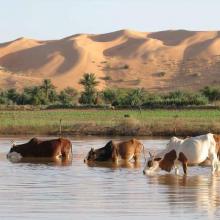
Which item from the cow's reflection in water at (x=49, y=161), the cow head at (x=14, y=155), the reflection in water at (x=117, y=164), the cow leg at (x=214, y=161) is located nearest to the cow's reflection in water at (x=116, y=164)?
the reflection in water at (x=117, y=164)

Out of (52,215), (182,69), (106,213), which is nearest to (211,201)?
(106,213)

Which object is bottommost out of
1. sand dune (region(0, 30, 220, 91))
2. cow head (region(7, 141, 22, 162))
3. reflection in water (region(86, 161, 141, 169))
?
reflection in water (region(86, 161, 141, 169))

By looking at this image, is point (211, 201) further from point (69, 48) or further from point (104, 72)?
point (69, 48)

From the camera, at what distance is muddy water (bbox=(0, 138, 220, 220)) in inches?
551

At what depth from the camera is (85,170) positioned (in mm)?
22656

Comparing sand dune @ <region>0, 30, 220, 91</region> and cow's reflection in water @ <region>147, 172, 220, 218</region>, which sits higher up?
sand dune @ <region>0, 30, 220, 91</region>

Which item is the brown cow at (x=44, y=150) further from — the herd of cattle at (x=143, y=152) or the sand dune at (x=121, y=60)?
the sand dune at (x=121, y=60)

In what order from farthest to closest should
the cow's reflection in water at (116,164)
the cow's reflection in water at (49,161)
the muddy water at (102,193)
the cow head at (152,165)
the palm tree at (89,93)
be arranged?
the palm tree at (89,93)
the cow's reflection in water at (49,161)
the cow's reflection in water at (116,164)
the cow head at (152,165)
the muddy water at (102,193)

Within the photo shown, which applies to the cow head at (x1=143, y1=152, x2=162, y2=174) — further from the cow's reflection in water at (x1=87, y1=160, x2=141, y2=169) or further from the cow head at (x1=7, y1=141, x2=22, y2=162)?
the cow head at (x1=7, y1=141, x2=22, y2=162)

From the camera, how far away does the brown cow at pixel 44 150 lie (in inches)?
1059

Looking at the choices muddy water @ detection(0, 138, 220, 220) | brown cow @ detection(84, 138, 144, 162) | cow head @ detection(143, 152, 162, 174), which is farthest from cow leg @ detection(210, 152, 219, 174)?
brown cow @ detection(84, 138, 144, 162)

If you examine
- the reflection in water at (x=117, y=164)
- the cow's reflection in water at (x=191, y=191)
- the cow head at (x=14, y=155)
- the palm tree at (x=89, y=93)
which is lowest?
the reflection in water at (x=117, y=164)

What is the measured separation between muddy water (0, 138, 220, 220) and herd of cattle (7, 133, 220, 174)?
38cm

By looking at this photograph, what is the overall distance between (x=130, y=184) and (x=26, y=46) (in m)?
153
